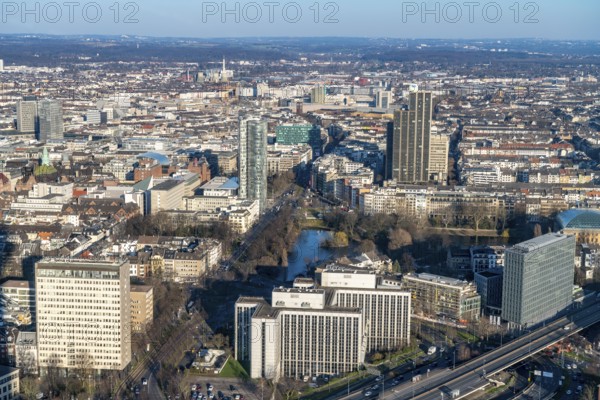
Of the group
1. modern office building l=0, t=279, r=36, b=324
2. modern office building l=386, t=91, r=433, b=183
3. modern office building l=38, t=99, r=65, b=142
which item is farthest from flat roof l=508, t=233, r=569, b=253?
modern office building l=38, t=99, r=65, b=142

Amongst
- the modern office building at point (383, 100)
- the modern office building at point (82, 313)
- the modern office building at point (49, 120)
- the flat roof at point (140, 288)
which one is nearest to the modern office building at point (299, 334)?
the modern office building at point (82, 313)

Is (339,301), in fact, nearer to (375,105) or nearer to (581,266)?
(581,266)

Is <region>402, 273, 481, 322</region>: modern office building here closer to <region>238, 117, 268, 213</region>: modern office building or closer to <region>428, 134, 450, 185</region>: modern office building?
<region>238, 117, 268, 213</region>: modern office building

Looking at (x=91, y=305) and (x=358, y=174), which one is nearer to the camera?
(x=91, y=305)

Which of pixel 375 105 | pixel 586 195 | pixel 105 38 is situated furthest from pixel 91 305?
pixel 105 38

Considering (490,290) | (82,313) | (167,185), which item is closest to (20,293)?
(82,313)

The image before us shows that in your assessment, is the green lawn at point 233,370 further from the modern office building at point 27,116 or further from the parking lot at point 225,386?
the modern office building at point 27,116
